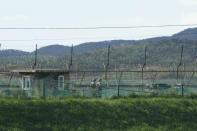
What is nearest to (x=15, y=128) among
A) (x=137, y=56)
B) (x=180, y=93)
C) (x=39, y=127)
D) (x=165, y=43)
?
(x=39, y=127)

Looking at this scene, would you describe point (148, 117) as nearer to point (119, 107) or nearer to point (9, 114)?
point (119, 107)

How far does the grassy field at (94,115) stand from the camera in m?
22.9

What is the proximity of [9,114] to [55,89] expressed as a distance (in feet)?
29.6

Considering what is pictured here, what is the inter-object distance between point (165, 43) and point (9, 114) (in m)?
178

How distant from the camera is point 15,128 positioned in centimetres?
2161

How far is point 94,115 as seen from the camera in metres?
25.3

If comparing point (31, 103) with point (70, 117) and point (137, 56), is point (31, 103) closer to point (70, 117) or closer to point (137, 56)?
point (70, 117)

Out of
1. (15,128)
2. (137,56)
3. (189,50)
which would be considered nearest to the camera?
(15,128)

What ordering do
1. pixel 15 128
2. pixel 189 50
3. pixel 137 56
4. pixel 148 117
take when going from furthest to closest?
pixel 189 50
pixel 137 56
pixel 148 117
pixel 15 128

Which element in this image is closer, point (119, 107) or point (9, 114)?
point (9, 114)

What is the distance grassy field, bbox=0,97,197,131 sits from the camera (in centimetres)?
2289

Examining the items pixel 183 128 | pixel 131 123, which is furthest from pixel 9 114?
pixel 183 128

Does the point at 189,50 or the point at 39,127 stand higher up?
the point at 189,50

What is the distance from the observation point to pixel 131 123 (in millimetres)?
25234
